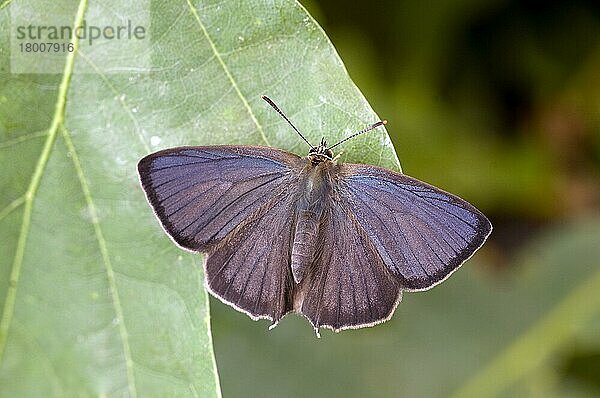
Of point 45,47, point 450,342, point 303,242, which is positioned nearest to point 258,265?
point 303,242

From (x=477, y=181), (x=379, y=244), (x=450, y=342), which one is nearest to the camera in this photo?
(x=379, y=244)

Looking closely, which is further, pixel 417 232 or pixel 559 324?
pixel 559 324

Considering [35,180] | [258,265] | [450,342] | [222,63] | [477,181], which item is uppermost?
[477,181]

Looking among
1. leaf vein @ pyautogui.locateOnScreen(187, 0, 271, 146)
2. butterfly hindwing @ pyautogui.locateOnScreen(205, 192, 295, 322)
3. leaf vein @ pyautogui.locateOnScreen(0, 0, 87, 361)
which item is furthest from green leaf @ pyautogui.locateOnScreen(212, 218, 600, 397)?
leaf vein @ pyautogui.locateOnScreen(187, 0, 271, 146)

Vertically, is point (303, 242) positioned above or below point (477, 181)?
below

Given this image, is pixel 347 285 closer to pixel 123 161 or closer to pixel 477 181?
pixel 123 161

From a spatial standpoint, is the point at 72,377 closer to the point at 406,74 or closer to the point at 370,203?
the point at 370,203

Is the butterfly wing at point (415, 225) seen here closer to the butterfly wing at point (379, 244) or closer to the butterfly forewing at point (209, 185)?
the butterfly wing at point (379, 244)

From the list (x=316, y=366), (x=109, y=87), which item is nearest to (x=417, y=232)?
(x=109, y=87)
